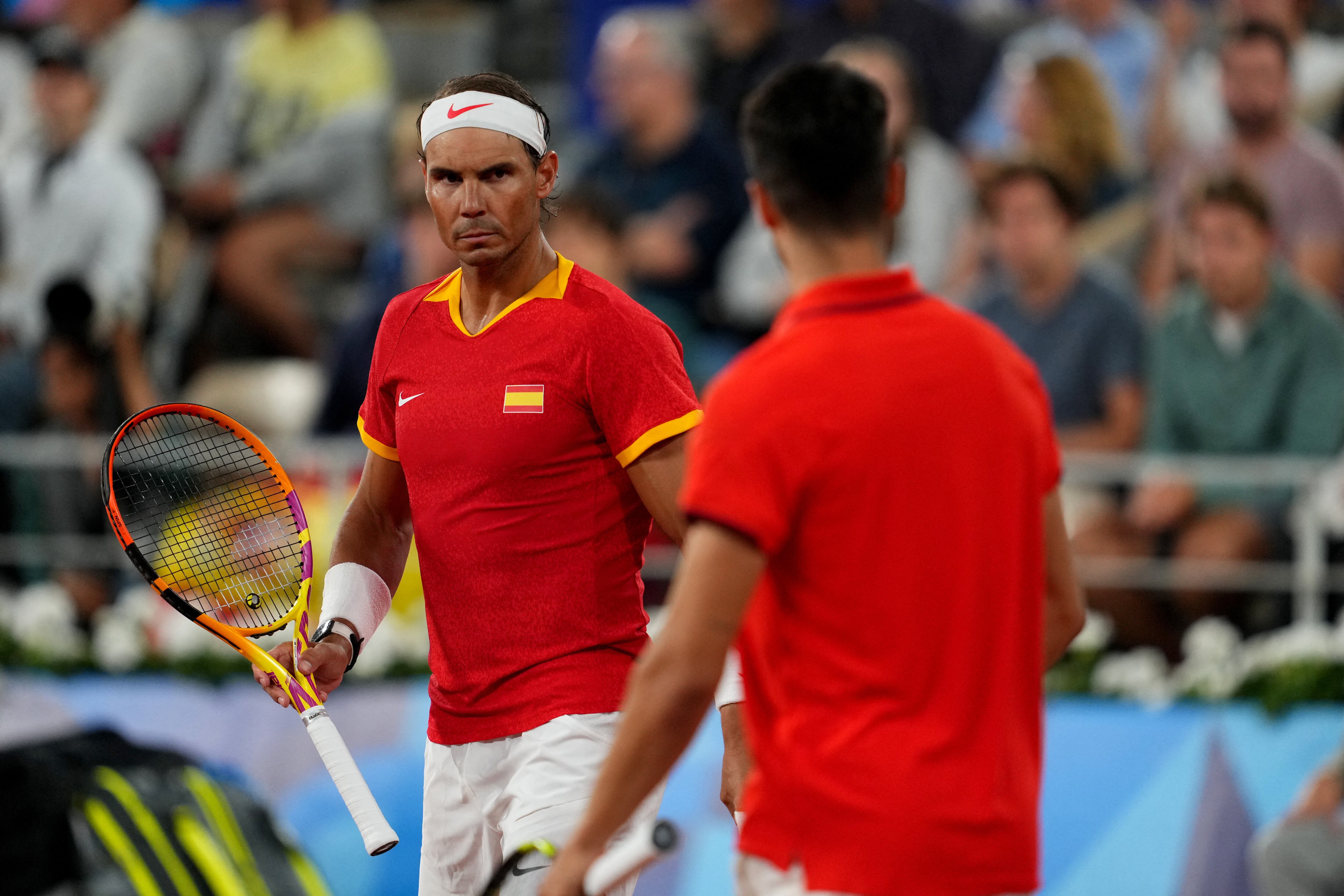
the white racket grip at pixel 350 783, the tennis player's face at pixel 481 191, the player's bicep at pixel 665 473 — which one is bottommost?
the white racket grip at pixel 350 783

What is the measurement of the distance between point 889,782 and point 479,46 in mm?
8033

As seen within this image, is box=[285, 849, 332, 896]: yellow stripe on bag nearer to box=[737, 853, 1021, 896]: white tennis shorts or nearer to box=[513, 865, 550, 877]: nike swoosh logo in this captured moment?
box=[513, 865, 550, 877]: nike swoosh logo

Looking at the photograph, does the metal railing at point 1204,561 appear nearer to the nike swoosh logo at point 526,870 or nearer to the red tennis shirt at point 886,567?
the nike swoosh logo at point 526,870

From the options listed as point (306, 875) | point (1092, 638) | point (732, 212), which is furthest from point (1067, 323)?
point (306, 875)

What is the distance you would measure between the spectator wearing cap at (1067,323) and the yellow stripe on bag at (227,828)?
10.3 feet

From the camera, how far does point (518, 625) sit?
3.06m

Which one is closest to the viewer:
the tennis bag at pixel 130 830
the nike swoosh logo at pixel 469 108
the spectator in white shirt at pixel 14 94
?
the nike swoosh logo at pixel 469 108

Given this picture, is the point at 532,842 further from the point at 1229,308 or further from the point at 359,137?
the point at 359,137

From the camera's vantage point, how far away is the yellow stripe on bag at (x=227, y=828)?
501 centimetres

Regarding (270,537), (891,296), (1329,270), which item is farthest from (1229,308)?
(891,296)

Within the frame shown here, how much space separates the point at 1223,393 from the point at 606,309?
3.80 meters

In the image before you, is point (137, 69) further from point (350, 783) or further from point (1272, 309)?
point (350, 783)

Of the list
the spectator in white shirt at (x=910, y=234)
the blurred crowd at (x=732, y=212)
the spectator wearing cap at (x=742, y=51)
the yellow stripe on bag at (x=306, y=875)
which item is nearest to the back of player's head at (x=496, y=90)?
the blurred crowd at (x=732, y=212)

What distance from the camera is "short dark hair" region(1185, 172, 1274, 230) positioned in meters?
6.18
